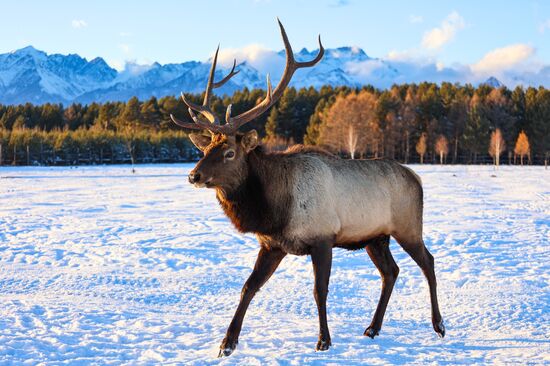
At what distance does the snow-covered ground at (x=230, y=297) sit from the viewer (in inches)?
215

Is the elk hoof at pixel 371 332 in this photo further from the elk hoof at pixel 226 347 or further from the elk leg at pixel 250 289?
→ the elk hoof at pixel 226 347

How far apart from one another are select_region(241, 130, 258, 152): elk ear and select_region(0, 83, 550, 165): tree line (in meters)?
54.3

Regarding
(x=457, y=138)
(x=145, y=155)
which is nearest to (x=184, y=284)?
(x=145, y=155)

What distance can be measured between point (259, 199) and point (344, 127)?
2556 inches

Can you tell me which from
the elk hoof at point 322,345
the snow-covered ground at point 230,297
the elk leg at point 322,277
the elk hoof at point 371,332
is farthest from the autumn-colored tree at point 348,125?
the elk hoof at point 322,345

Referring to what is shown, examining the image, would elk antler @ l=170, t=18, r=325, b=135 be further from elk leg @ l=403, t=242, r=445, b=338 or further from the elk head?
elk leg @ l=403, t=242, r=445, b=338

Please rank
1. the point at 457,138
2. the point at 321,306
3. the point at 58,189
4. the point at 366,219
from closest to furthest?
the point at 321,306
the point at 366,219
the point at 58,189
the point at 457,138

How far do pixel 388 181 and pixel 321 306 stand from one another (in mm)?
1710

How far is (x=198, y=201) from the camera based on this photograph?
21969 mm

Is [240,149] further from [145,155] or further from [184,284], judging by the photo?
[145,155]

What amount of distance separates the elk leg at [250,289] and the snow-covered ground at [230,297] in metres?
0.13

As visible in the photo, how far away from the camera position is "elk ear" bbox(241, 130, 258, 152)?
5.73 m

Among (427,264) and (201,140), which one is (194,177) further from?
(427,264)

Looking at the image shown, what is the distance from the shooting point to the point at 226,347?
5414 millimetres
